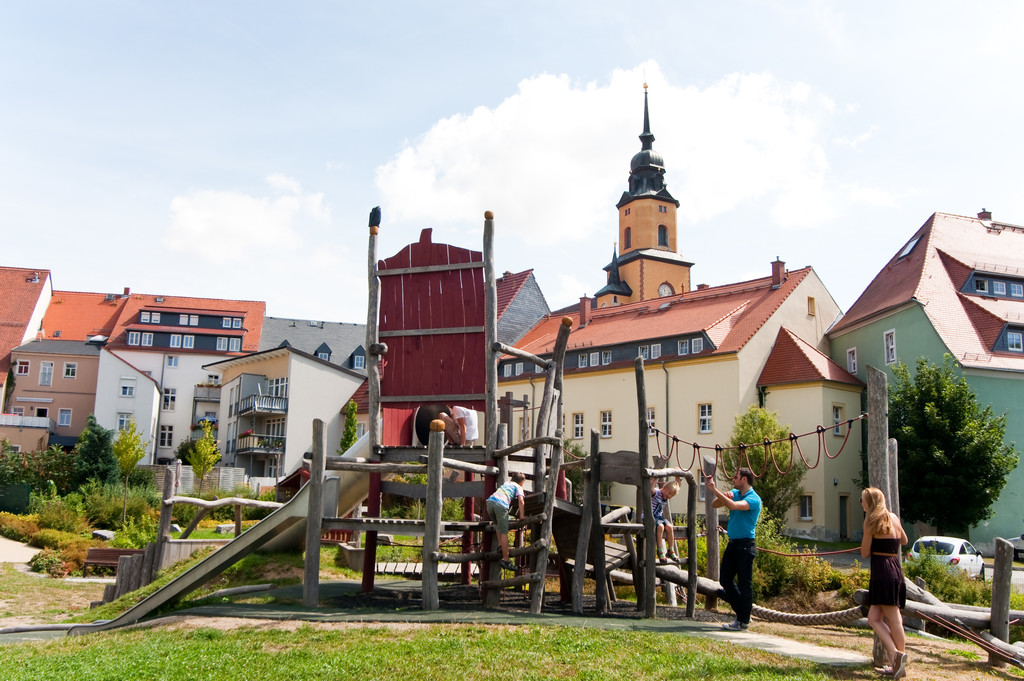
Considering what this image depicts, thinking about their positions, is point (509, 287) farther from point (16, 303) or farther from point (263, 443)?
point (16, 303)

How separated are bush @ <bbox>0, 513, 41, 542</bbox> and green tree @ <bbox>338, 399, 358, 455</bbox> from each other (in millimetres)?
15023

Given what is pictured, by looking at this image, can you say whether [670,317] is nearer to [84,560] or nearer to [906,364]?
[906,364]

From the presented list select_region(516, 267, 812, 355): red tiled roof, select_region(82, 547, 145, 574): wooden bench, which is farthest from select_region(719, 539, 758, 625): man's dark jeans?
select_region(516, 267, 812, 355): red tiled roof

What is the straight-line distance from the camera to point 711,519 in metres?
14.7

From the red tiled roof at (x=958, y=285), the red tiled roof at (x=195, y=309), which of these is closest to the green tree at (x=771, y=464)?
the red tiled roof at (x=958, y=285)

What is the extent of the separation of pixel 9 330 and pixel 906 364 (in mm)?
54608

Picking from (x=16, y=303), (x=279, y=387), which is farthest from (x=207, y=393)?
(x=16, y=303)

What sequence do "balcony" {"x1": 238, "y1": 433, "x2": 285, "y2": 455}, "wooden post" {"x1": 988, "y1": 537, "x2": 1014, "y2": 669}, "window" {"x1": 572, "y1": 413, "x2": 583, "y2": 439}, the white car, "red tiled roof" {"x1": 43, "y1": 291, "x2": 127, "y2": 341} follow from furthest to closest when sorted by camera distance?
1. "red tiled roof" {"x1": 43, "y1": 291, "x2": 127, "y2": 341}
2. "balcony" {"x1": 238, "y1": 433, "x2": 285, "y2": 455}
3. "window" {"x1": 572, "y1": 413, "x2": 583, "y2": 439}
4. the white car
5. "wooden post" {"x1": 988, "y1": 537, "x2": 1014, "y2": 669}

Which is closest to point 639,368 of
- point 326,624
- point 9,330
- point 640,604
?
point 640,604

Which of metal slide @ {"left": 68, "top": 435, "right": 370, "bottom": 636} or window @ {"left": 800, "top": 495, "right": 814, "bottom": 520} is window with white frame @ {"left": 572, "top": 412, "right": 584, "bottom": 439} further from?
metal slide @ {"left": 68, "top": 435, "right": 370, "bottom": 636}

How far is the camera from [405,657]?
8273mm

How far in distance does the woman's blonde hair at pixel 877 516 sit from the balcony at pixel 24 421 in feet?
182

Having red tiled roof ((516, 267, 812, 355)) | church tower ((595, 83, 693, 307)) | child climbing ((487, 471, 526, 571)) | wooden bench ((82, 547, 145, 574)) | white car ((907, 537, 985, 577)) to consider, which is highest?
church tower ((595, 83, 693, 307))

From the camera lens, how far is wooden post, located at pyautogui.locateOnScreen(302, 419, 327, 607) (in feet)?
37.3
